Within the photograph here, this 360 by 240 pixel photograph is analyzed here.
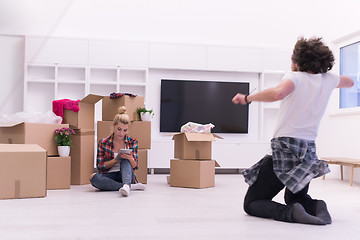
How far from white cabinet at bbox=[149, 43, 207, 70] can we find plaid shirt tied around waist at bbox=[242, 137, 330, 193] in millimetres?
3469

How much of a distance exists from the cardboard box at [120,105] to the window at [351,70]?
2.58 m

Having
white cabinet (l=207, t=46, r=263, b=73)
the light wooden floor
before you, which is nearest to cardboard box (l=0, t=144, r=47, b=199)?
the light wooden floor

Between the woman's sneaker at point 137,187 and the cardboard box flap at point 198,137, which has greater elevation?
the cardboard box flap at point 198,137

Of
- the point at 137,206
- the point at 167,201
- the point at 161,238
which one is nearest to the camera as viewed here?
the point at 161,238

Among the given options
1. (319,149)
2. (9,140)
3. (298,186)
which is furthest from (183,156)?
(319,149)

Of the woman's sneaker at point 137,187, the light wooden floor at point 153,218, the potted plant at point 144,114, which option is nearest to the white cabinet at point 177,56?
the potted plant at point 144,114

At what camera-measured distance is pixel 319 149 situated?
18.9 ft

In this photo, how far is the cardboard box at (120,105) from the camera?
4141 millimetres

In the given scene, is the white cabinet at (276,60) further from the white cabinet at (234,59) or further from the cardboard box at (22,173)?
the cardboard box at (22,173)

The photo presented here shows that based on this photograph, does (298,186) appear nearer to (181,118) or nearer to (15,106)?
(181,118)

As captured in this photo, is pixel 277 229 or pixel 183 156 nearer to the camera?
pixel 277 229

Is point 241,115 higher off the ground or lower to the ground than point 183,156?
higher

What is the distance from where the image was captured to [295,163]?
222cm

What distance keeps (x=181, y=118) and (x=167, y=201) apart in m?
2.72
